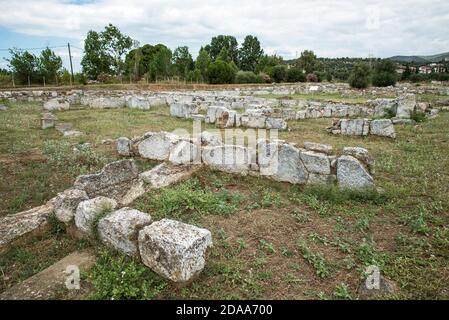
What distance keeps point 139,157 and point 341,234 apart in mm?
6182

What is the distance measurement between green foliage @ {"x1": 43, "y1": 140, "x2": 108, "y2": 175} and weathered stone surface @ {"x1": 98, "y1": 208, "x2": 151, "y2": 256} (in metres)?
4.17

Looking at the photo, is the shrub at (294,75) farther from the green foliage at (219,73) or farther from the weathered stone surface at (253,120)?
the weathered stone surface at (253,120)

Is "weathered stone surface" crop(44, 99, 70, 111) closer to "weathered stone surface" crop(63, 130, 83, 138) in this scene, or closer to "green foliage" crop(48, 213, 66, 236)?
"weathered stone surface" crop(63, 130, 83, 138)

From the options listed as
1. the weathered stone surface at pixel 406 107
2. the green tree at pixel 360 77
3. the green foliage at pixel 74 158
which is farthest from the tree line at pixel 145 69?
the green foliage at pixel 74 158

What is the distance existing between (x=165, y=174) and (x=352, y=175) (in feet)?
13.3

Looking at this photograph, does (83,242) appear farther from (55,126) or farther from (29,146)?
(55,126)

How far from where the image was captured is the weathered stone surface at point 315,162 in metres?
6.37

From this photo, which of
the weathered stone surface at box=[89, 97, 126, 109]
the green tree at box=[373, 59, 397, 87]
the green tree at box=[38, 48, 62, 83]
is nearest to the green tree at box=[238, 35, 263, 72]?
the green tree at box=[373, 59, 397, 87]

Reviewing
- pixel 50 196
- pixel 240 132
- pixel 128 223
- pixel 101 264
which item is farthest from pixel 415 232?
pixel 240 132

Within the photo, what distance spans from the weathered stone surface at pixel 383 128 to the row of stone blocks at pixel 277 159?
5982mm

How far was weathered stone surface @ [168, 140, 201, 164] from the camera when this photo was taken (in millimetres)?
7511

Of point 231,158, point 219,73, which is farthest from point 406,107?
point 219,73

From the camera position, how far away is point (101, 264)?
3850 millimetres

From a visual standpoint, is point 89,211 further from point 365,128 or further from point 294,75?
point 294,75
